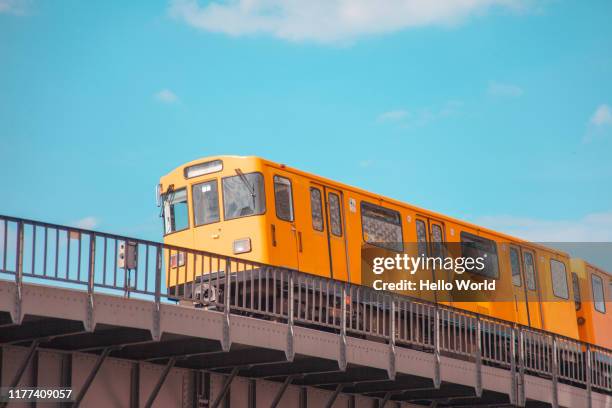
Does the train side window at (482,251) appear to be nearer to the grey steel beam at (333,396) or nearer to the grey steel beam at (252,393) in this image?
the grey steel beam at (333,396)

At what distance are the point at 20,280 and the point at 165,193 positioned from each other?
34.4 feet

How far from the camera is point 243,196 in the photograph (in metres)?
23.3

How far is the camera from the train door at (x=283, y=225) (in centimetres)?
2281

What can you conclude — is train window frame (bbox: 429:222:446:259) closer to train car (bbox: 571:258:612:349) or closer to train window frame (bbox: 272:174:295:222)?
train window frame (bbox: 272:174:295:222)

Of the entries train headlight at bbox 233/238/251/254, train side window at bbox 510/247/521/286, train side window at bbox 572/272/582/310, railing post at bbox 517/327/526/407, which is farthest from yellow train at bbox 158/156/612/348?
train side window at bbox 572/272/582/310

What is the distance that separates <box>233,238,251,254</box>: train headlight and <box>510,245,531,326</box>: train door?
9429 millimetres

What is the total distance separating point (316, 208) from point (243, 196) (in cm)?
163

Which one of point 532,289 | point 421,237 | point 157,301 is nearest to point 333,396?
point 157,301

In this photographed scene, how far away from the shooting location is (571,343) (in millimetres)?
27547

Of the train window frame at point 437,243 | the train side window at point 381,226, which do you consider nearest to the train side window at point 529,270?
the train window frame at point 437,243

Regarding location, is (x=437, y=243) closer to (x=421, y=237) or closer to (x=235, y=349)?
(x=421, y=237)

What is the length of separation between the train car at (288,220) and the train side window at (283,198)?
0.07 ft

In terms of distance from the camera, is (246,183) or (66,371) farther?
(246,183)

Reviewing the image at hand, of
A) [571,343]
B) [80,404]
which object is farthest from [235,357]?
[571,343]
